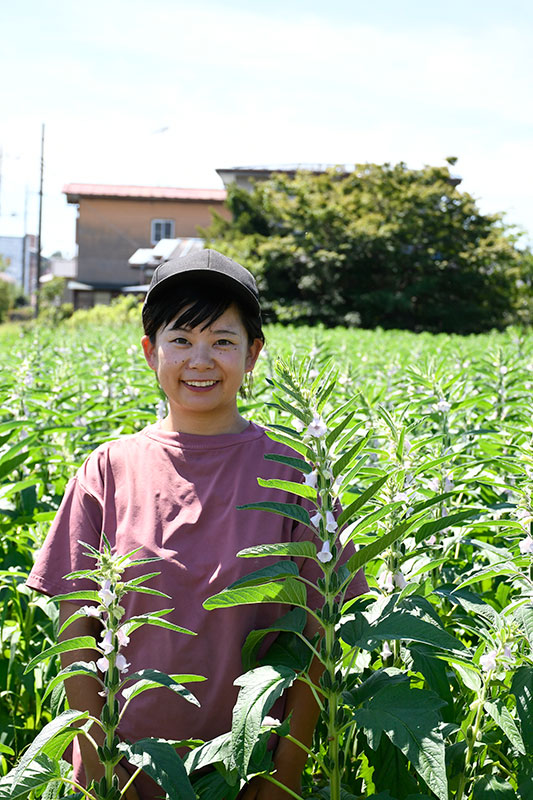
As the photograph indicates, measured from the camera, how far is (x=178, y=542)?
213 centimetres

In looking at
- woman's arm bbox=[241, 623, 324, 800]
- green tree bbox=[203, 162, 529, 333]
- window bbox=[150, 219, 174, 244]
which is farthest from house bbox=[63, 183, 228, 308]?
woman's arm bbox=[241, 623, 324, 800]

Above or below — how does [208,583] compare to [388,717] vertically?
above

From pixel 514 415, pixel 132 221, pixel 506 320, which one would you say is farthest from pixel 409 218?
pixel 514 415

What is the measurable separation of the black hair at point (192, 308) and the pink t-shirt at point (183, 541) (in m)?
0.32

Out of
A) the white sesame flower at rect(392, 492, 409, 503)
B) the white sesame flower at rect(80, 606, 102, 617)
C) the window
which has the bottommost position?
the white sesame flower at rect(80, 606, 102, 617)

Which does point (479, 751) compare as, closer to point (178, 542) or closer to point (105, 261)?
point (178, 542)

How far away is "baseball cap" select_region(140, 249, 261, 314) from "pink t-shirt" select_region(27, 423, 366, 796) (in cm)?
40

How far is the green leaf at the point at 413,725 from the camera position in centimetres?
159

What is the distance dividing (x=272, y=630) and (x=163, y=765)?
0.43 metres

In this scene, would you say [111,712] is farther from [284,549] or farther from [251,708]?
[284,549]

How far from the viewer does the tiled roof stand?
166 ft

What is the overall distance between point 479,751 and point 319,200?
3541 cm

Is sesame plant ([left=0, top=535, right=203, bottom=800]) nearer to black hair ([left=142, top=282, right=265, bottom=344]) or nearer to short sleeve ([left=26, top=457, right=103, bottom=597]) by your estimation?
short sleeve ([left=26, top=457, right=103, bottom=597])

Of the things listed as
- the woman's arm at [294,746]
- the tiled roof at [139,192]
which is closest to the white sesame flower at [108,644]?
the woman's arm at [294,746]
